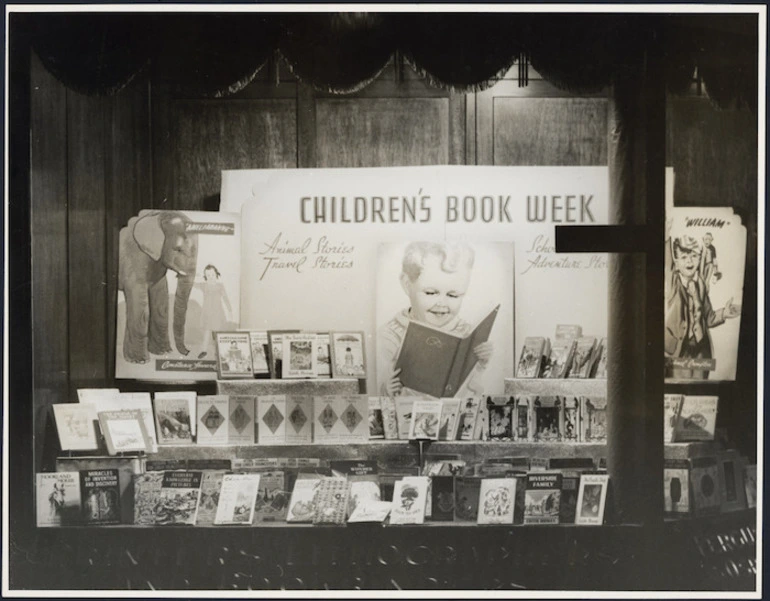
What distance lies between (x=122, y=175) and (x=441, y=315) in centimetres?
185

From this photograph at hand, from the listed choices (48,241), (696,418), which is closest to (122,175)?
(48,241)

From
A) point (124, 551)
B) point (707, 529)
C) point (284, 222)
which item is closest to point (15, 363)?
point (124, 551)

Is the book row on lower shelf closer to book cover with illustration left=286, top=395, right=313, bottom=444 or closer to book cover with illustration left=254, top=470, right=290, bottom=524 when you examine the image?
book cover with illustration left=254, top=470, right=290, bottom=524

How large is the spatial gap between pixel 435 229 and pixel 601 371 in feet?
3.77

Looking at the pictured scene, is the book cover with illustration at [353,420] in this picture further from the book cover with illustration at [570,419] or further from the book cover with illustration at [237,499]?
the book cover with illustration at [570,419]

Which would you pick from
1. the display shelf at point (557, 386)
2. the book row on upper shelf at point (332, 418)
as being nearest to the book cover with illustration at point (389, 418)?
the book row on upper shelf at point (332, 418)

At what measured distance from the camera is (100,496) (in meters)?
7.31

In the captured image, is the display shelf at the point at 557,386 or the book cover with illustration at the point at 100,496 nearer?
the book cover with illustration at the point at 100,496

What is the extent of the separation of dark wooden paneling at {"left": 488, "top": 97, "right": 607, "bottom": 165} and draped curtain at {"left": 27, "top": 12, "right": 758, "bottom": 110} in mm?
285

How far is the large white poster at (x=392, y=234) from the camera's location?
7.49 m

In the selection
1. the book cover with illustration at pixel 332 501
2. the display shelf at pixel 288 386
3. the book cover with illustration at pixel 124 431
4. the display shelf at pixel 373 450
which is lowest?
the book cover with illustration at pixel 332 501

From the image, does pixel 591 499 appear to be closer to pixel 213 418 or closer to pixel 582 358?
pixel 582 358

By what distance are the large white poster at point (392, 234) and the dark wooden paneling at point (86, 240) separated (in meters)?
0.69

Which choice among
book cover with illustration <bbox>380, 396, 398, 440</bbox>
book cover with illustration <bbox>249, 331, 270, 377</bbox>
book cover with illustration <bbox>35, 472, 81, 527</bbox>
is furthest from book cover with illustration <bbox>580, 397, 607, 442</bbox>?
book cover with illustration <bbox>35, 472, 81, 527</bbox>
